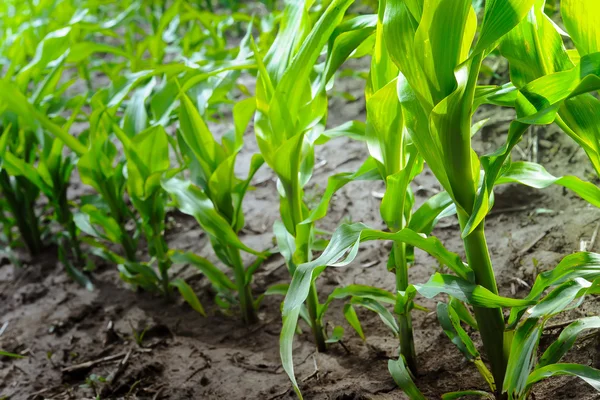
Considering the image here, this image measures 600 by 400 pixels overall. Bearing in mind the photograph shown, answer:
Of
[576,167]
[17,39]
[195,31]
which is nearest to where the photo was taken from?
[576,167]

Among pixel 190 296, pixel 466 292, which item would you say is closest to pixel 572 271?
pixel 466 292

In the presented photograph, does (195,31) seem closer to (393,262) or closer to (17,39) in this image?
(17,39)

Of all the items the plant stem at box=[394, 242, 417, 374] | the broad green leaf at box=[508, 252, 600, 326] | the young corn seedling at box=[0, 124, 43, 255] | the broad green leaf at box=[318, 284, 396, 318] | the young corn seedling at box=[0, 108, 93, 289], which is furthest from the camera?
the young corn seedling at box=[0, 124, 43, 255]

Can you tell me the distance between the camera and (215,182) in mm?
1258

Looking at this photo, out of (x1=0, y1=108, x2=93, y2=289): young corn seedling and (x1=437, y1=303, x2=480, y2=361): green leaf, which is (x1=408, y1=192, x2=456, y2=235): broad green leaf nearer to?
(x1=437, y1=303, x2=480, y2=361): green leaf

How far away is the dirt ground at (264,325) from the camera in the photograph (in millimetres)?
1153

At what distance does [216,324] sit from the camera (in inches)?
57.5

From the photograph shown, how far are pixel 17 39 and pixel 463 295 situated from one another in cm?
188

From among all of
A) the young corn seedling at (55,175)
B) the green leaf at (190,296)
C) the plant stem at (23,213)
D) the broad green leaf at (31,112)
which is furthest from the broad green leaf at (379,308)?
the plant stem at (23,213)

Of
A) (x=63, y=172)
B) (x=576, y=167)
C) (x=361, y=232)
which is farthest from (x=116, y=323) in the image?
(x=576, y=167)

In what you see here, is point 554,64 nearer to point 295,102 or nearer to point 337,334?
point 295,102

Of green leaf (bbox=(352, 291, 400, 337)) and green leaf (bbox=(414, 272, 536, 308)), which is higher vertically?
green leaf (bbox=(414, 272, 536, 308))

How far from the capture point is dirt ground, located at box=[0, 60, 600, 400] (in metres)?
1.15

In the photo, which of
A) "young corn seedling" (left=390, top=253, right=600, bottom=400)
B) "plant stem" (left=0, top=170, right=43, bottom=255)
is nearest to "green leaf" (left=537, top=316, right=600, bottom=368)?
"young corn seedling" (left=390, top=253, right=600, bottom=400)
